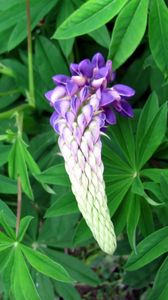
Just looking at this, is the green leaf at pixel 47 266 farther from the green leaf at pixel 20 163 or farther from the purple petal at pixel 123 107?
the purple petal at pixel 123 107

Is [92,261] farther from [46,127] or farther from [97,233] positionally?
[97,233]

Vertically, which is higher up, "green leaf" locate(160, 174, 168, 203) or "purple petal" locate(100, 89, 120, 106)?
"purple petal" locate(100, 89, 120, 106)

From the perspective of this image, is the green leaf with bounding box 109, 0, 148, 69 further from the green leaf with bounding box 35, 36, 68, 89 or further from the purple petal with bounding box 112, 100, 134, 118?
the green leaf with bounding box 35, 36, 68, 89

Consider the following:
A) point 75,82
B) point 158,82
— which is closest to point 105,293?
point 158,82

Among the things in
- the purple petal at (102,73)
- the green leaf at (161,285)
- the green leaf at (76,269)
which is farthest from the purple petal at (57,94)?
the green leaf at (76,269)

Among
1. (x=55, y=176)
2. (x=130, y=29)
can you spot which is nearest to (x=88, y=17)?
(x=130, y=29)

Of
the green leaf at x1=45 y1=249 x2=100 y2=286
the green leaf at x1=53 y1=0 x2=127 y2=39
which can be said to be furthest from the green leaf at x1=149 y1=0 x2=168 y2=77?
the green leaf at x1=45 y1=249 x2=100 y2=286

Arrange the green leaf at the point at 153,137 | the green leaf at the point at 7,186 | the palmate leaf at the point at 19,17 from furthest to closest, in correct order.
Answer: the palmate leaf at the point at 19,17, the green leaf at the point at 7,186, the green leaf at the point at 153,137
